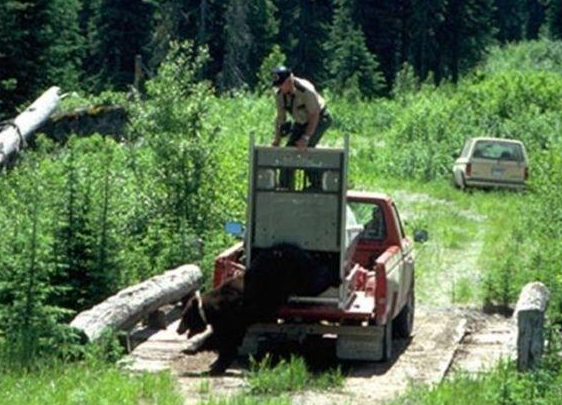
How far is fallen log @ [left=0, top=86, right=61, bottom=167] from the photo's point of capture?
24766 millimetres

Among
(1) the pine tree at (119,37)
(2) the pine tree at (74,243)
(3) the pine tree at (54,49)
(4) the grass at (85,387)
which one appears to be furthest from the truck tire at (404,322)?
(1) the pine tree at (119,37)

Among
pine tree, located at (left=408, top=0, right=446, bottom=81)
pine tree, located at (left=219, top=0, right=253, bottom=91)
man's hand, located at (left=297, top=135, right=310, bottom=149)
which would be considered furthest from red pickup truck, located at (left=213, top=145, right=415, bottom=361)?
pine tree, located at (left=408, top=0, right=446, bottom=81)

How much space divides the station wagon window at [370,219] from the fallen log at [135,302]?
83.0 inches

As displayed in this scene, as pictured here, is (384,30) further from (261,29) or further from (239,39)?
(239,39)

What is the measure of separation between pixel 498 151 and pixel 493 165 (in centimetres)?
71

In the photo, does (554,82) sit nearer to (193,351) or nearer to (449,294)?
(449,294)

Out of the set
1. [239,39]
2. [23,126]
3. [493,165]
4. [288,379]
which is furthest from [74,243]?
[239,39]

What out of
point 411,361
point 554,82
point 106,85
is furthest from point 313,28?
point 411,361

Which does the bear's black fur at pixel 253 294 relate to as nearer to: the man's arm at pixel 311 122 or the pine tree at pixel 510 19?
the man's arm at pixel 311 122

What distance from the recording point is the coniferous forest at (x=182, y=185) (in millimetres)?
13492

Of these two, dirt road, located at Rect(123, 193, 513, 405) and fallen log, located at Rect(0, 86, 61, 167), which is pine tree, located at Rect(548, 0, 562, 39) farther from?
dirt road, located at Rect(123, 193, 513, 405)

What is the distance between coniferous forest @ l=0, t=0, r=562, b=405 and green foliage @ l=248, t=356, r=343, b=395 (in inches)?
4.2

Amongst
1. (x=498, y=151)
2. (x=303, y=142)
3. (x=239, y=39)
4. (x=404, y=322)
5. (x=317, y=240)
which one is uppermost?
(x=239, y=39)

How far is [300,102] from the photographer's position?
15.8 meters
